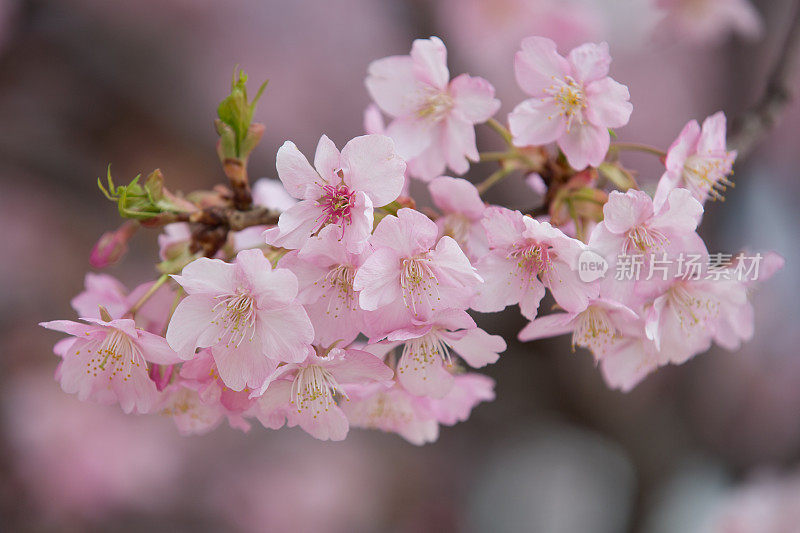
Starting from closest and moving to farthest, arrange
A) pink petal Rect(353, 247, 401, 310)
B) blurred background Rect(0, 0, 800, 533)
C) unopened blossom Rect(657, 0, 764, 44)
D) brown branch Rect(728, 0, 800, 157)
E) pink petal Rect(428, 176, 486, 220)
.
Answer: pink petal Rect(353, 247, 401, 310) → pink petal Rect(428, 176, 486, 220) → brown branch Rect(728, 0, 800, 157) → unopened blossom Rect(657, 0, 764, 44) → blurred background Rect(0, 0, 800, 533)

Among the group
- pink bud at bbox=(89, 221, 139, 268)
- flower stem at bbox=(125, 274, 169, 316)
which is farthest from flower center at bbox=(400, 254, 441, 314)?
pink bud at bbox=(89, 221, 139, 268)

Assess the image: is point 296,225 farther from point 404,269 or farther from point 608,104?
point 608,104

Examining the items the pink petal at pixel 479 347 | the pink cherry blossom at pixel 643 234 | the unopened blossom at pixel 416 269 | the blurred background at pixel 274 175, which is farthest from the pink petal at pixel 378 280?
the blurred background at pixel 274 175

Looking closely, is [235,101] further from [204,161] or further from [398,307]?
[204,161]

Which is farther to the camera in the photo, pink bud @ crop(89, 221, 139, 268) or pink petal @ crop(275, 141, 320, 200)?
pink bud @ crop(89, 221, 139, 268)

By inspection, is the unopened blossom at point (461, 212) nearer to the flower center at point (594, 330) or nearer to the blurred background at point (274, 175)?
the flower center at point (594, 330)

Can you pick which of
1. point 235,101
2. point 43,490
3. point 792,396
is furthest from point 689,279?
point 792,396

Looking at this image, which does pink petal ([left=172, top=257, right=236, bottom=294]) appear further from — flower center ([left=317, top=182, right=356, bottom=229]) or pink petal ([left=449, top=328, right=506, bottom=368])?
pink petal ([left=449, top=328, right=506, bottom=368])
